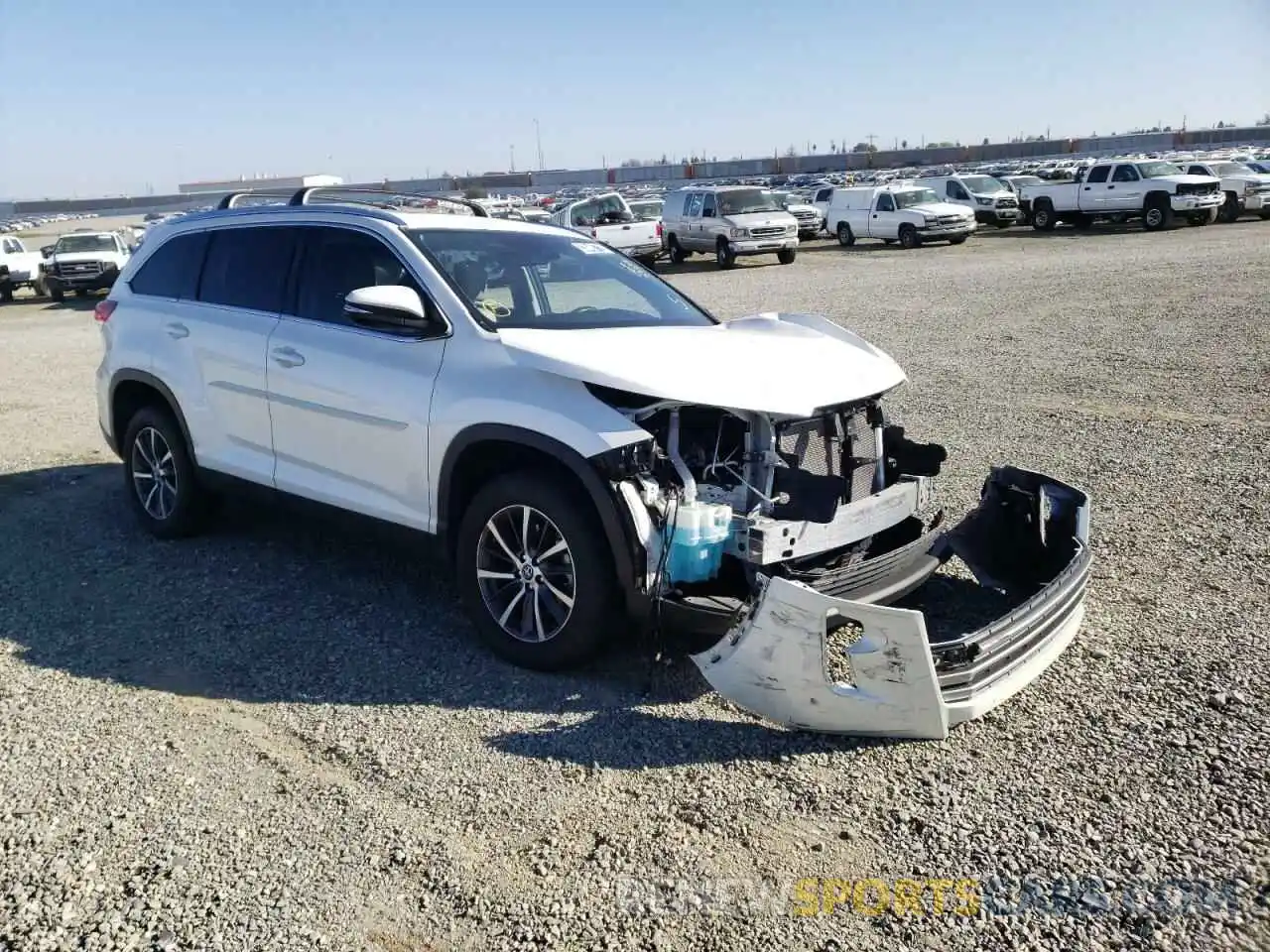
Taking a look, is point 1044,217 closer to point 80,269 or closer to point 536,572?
point 80,269

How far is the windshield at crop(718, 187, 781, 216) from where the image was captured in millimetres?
27797

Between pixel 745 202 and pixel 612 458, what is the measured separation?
82.4ft

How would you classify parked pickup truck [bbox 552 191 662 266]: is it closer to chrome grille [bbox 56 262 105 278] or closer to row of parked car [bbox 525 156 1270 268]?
row of parked car [bbox 525 156 1270 268]

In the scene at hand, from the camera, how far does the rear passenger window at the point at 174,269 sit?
20.8ft

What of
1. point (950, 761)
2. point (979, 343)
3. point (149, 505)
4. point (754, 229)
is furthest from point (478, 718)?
point (754, 229)

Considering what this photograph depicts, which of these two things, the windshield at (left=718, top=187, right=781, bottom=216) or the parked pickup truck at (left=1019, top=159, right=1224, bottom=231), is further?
Result: the parked pickup truck at (left=1019, top=159, right=1224, bottom=231)

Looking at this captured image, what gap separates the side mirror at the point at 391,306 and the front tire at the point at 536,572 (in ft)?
2.69

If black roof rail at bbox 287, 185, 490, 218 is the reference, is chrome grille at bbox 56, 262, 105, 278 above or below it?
below

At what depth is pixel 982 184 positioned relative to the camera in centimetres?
3475

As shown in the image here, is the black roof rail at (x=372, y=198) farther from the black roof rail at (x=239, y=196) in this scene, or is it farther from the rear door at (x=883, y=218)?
the rear door at (x=883, y=218)

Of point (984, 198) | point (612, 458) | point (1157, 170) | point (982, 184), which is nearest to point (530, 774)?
point (612, 458)

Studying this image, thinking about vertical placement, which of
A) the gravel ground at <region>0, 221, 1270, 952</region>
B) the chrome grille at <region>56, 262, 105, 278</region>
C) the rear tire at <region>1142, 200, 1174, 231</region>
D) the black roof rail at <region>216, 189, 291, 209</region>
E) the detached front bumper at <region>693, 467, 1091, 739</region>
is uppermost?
the black roof rail at <region>216, 189, 291, 209</region>

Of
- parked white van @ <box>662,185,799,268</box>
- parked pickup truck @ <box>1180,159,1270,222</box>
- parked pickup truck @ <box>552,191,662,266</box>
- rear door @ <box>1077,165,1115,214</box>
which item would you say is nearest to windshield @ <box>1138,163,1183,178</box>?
parked pickup truck @ <box>1180,159,1270,222</box>

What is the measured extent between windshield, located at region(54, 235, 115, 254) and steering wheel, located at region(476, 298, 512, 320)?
25.3 meters
